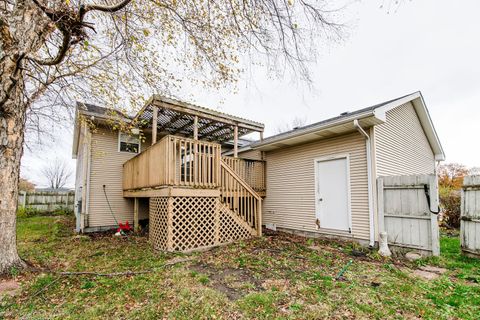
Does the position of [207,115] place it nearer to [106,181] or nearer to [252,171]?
[252,171]

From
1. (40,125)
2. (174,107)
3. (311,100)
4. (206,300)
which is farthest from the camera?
(40,125)

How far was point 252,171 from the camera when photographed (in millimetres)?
8555

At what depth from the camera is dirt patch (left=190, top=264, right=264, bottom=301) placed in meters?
3.36

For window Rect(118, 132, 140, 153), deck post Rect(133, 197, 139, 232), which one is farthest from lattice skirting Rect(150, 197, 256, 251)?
window Rect(118, 132, 140, 153)

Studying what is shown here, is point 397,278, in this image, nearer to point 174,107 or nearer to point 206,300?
point 206,300

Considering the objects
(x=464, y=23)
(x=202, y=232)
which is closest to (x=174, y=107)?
(x=202, y=232)

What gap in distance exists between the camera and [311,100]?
4.42m

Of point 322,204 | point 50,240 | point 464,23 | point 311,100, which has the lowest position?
point 50,240

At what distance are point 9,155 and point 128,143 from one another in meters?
5.32

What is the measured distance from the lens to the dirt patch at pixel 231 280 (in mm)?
3361

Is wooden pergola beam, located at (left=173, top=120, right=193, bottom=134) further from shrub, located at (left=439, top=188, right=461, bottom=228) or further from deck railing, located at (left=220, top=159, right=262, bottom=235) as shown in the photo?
shrub, located at (left=439, top=188, right=461, bottom=228)

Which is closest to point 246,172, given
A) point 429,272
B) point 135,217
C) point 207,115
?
point 207,115

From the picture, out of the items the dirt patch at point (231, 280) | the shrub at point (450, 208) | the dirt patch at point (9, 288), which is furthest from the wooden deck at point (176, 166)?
the shrub at point (450, 208)

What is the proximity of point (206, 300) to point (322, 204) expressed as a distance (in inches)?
190
